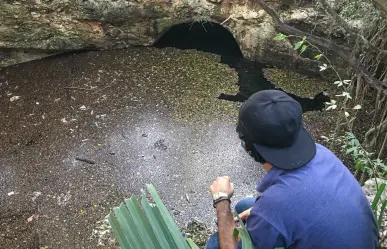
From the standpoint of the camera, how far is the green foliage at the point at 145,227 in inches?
56.7

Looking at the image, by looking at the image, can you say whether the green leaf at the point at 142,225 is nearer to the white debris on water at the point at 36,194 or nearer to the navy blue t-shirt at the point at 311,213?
the navy blue t-shirt at the point at 311,213

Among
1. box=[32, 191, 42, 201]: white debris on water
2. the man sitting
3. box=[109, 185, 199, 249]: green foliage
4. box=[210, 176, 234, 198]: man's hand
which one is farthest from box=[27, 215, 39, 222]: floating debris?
the man sitting

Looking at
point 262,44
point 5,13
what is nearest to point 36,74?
point 5,13

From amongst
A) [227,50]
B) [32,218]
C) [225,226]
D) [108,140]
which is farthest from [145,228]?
[227,50]

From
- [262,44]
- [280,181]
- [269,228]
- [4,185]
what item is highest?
[280,181]

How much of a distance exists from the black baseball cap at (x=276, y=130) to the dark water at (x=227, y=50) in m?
A: 2.61

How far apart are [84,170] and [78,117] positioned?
69cm

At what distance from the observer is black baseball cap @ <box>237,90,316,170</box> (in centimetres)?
147

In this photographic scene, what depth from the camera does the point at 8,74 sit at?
4426 mm

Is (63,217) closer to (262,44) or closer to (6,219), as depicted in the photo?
(6,219)

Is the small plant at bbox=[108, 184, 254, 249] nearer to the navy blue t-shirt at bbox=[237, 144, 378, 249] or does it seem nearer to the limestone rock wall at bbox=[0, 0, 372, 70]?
the navy blue t-shirt at bbox=[237, 144, 378, 249]

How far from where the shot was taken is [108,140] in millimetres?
3652

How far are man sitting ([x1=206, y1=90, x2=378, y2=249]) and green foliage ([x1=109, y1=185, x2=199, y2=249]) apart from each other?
27 cm

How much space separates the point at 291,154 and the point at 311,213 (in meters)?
0.21
